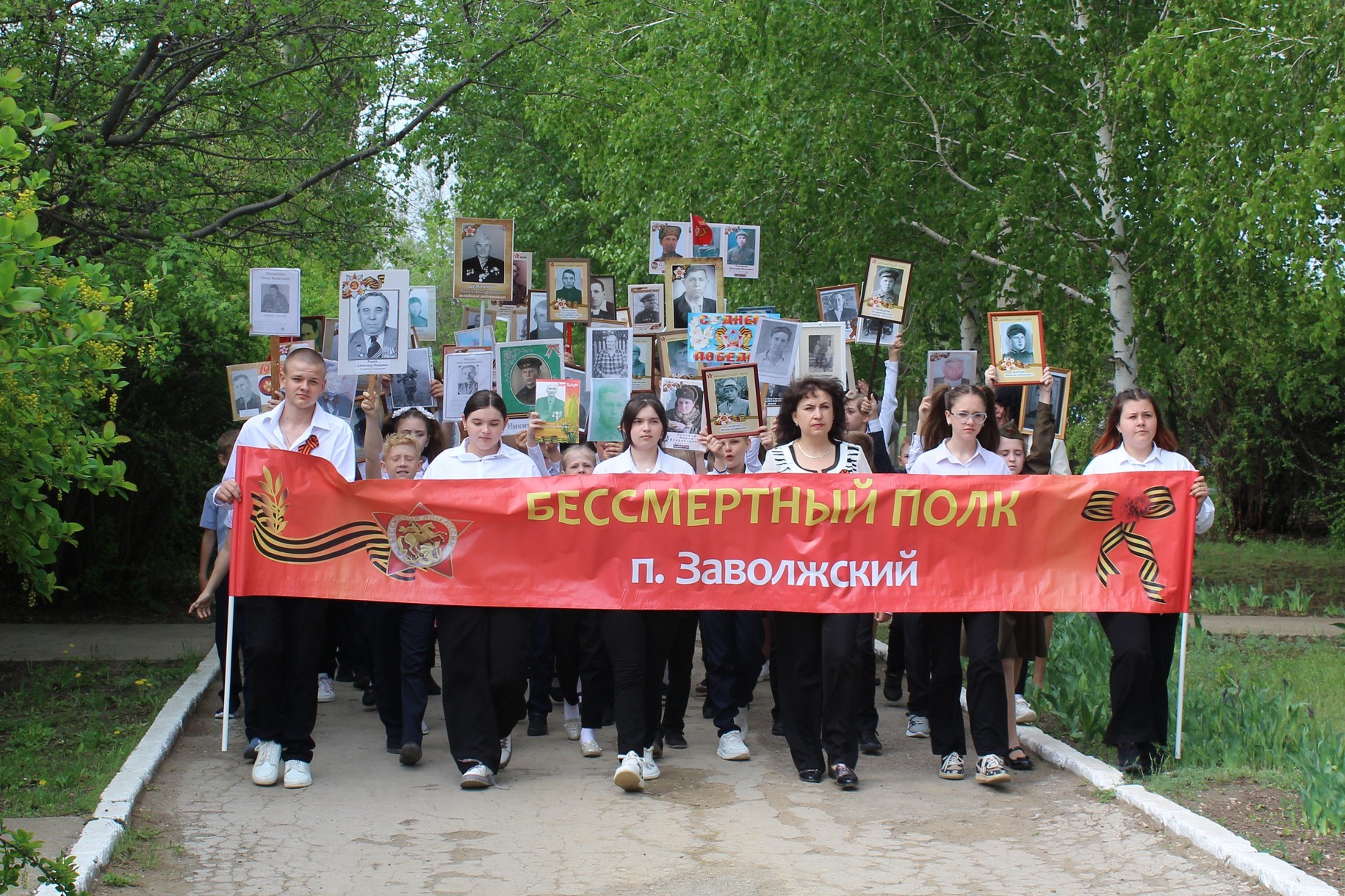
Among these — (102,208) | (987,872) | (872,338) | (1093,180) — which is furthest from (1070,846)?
(1093,180)

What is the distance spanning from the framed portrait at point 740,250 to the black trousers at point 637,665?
3922mm

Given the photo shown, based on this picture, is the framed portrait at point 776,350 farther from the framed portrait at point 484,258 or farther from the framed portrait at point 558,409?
the framed portrait at point 484,258

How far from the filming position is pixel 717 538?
705 cm

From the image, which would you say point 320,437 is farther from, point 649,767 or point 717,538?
point 649,767

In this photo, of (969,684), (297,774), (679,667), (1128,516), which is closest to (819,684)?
(969,684)

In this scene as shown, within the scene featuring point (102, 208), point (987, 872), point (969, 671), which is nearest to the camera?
point (987, 872)

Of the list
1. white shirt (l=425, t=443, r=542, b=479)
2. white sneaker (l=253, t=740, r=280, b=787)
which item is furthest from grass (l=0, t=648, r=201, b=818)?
white shirt (l=425, t=443, r=542, b=479)

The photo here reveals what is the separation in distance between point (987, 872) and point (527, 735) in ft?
10.8

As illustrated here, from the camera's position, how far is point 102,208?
36.8 feet

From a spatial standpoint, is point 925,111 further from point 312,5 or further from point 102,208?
point 102,208

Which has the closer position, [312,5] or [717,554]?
[717,554]

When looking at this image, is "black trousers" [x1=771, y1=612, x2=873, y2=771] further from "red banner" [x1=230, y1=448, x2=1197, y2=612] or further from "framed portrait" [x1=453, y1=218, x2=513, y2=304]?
"framed portrait" [x1=453, y1=218, x2=513, y2=304]

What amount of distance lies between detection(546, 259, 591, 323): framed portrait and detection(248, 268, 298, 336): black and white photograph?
2004 mm

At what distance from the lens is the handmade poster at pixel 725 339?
8914mm
